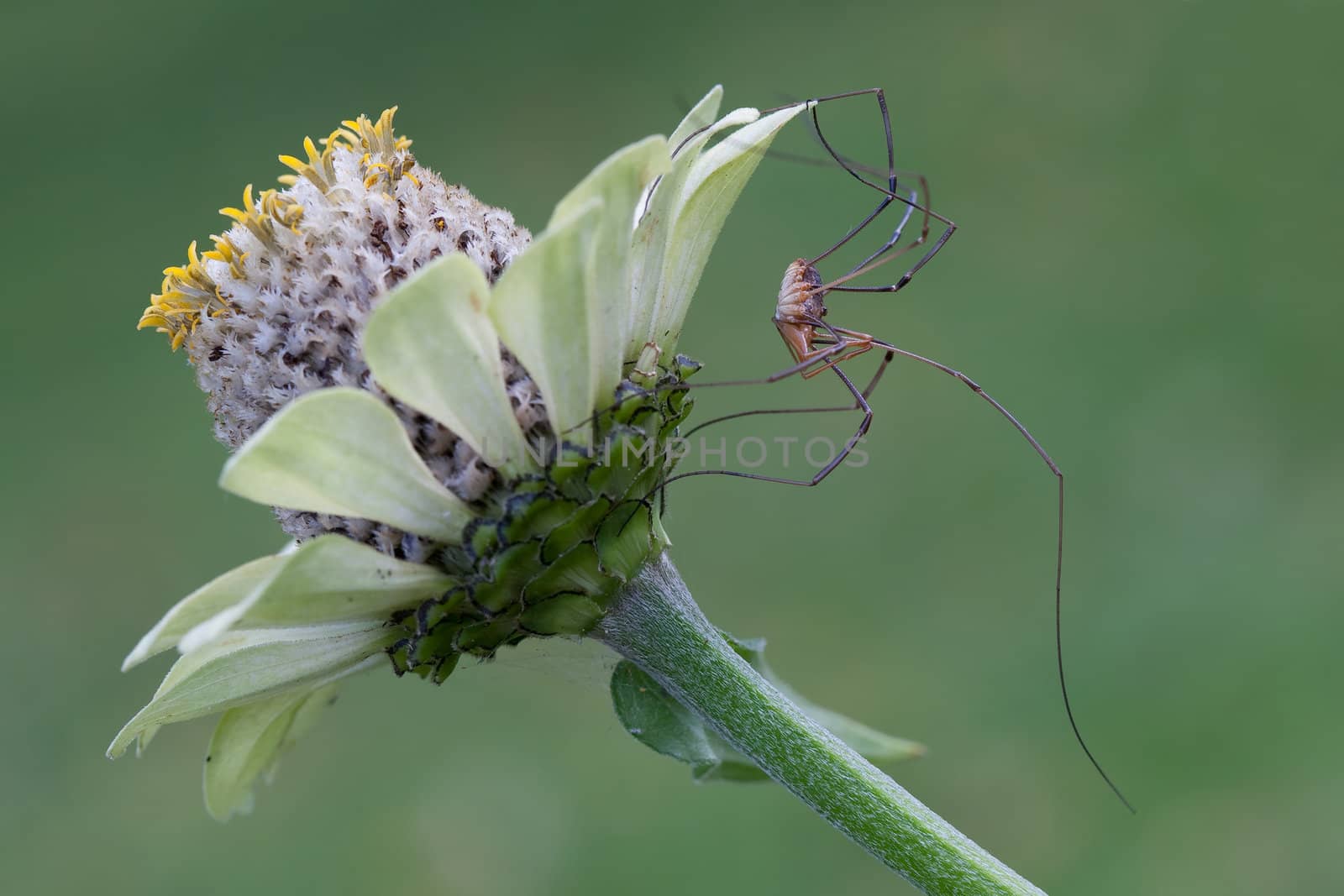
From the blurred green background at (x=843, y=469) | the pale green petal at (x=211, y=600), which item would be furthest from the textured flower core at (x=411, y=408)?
the blurred green background at (x=843, y=469)

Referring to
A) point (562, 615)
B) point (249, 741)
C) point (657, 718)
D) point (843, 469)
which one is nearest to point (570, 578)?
point (562, 615)

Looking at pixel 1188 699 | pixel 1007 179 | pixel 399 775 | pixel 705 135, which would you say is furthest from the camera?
pixel 1007 179

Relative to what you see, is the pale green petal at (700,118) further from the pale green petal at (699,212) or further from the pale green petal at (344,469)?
the pale green petal at (344,469)

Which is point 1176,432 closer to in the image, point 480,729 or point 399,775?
point 480,729

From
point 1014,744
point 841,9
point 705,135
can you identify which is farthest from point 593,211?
point 841,9

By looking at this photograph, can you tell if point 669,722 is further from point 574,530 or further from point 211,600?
point 211,600
